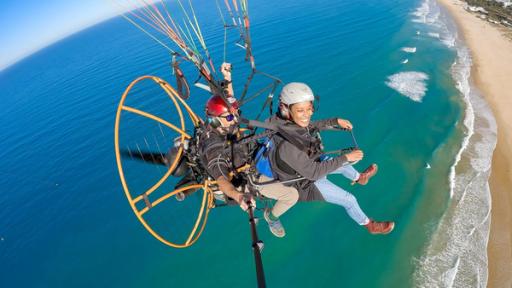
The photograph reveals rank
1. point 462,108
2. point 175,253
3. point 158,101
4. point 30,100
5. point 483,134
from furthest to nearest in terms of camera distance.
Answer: point 30,100, point 158,101, point 462,108, point 483,134, point 175,253

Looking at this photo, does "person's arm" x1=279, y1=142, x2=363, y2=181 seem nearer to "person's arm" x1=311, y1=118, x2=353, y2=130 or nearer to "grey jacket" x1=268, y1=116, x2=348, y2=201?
"grey jacket" x1=268, y1=116, x2=348, y2=201

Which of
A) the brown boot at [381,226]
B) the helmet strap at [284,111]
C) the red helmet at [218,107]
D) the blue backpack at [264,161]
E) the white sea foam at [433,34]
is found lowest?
the white sea foam at [433,34]

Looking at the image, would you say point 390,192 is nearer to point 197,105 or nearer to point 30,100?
point 197,105

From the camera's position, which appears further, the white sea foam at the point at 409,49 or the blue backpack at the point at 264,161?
the white sea foam at the point at 409,49

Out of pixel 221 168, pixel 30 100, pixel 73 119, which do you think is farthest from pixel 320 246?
pixel 30 100

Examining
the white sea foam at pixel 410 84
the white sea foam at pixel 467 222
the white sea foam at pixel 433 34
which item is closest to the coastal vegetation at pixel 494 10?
the white sea foam at pixel 433 34

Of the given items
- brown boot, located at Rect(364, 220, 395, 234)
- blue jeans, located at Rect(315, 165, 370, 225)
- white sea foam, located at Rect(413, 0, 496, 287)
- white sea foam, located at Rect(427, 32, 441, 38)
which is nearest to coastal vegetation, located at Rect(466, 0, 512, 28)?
white sea foam, located at Rect(427, 32, 441, 38)

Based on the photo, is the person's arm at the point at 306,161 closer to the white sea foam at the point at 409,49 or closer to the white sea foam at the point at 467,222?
the white sea foam at the point at 467,222
